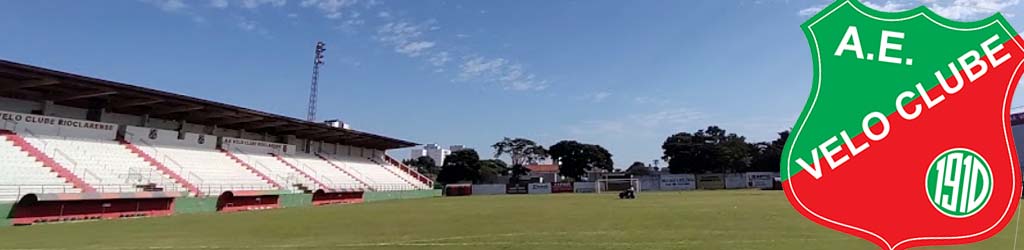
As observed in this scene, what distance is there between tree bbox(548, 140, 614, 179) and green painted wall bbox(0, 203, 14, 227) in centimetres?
7406

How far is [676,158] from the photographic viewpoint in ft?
269

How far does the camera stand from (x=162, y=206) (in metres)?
21.5

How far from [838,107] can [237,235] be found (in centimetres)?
1109

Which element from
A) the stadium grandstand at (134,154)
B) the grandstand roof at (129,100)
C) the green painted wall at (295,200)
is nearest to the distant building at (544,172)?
the stadium grandstand at (134,154)

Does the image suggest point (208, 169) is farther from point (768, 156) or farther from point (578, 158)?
point (768, 156)

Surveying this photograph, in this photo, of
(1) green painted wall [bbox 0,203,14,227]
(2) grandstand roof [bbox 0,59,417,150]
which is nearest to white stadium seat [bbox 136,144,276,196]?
(2) grandstand roof [bbox 0,59,417,150]

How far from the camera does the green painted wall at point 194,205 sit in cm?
2214

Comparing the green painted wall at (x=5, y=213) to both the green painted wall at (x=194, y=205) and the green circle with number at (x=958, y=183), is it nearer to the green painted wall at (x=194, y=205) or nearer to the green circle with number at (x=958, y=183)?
the green painted wall at (x=194, y=205)

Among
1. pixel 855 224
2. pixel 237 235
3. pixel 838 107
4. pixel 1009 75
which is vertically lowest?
pixel 237 235

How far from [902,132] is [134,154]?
99.3 ft

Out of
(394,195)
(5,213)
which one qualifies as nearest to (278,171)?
(394,195)

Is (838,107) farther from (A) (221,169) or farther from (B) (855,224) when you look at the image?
(A) (221,169)

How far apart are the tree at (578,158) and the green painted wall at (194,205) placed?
66.1m

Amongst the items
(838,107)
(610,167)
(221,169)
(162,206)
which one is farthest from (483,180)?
(838,107)
